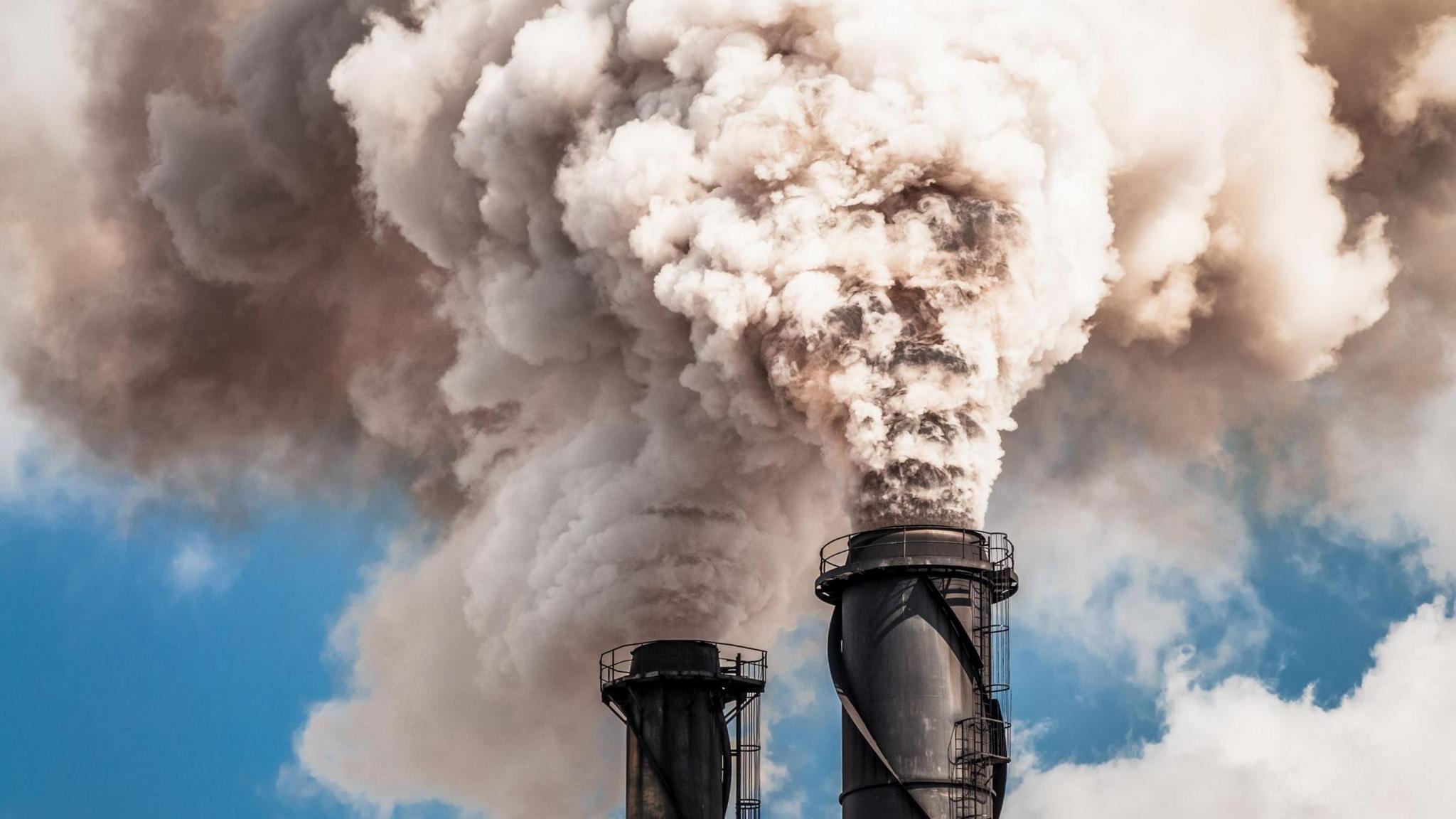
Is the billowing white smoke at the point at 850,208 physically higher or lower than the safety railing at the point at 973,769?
higher

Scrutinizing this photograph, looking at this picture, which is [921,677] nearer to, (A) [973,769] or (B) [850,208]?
(A) [973,769]

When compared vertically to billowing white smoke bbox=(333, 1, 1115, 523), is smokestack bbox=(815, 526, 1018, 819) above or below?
below

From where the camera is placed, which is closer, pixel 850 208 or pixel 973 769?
pixel 973 769

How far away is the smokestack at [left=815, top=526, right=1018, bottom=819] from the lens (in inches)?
2239

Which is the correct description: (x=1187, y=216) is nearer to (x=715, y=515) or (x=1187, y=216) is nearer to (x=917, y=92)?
(x=917, y=92)

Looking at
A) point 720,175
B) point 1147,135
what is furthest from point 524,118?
point 1147,135

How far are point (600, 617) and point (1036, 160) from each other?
656 inches

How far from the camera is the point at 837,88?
5975 centimetres

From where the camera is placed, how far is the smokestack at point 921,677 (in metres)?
56.9

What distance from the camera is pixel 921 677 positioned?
57.3 m

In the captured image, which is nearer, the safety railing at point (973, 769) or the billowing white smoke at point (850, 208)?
the safety railing at point (973, 769)

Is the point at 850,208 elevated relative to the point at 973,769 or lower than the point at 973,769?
elevated

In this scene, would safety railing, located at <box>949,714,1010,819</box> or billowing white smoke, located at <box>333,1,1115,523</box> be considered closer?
safety railing, located at <box>949,714,1010,819</box>

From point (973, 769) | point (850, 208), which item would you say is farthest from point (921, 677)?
point (850, 208)
